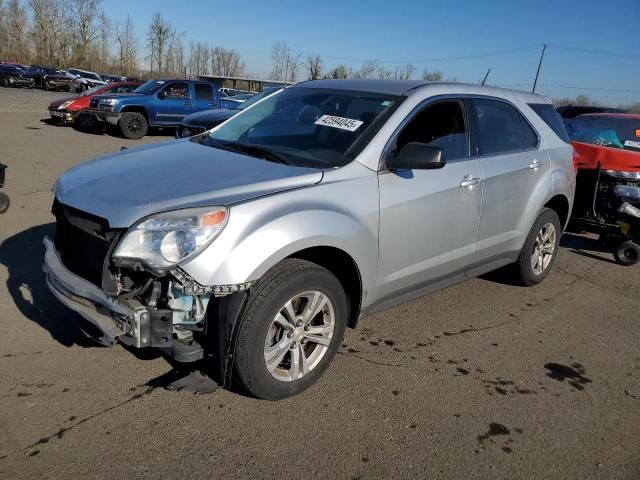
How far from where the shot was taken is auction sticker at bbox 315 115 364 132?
350 cm

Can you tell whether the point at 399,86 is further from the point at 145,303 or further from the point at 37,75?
the point at 37,75

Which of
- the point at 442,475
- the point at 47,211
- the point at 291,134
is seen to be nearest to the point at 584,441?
the point at 442,475

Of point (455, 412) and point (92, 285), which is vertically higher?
point (92, 285)

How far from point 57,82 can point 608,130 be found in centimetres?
4197

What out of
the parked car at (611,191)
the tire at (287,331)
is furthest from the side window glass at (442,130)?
the parked car at (611,191)

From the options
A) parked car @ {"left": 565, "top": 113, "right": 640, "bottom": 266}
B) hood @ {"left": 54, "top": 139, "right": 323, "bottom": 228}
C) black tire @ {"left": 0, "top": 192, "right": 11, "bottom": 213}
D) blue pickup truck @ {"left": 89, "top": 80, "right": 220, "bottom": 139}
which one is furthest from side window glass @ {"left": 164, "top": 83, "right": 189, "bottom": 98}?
hood @ {"left": 54, "top": 139, "right": 323, "bottom": 228}

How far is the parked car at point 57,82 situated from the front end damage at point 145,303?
1690 inches

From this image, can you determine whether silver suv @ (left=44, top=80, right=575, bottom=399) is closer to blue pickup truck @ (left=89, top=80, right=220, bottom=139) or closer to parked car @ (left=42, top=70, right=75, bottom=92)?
blue pickup truck @ (left=89, top=80, right=220, bottom=139)

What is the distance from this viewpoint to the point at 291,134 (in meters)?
3.77

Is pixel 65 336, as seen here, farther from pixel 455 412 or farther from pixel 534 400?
pixel 534 400

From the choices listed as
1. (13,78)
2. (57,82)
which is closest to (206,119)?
(57,82)

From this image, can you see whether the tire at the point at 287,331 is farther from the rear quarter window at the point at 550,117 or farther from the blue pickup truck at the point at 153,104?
the blue pickup truck at the point at 153,104

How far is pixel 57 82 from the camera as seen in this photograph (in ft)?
131

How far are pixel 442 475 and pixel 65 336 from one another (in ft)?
8.55
